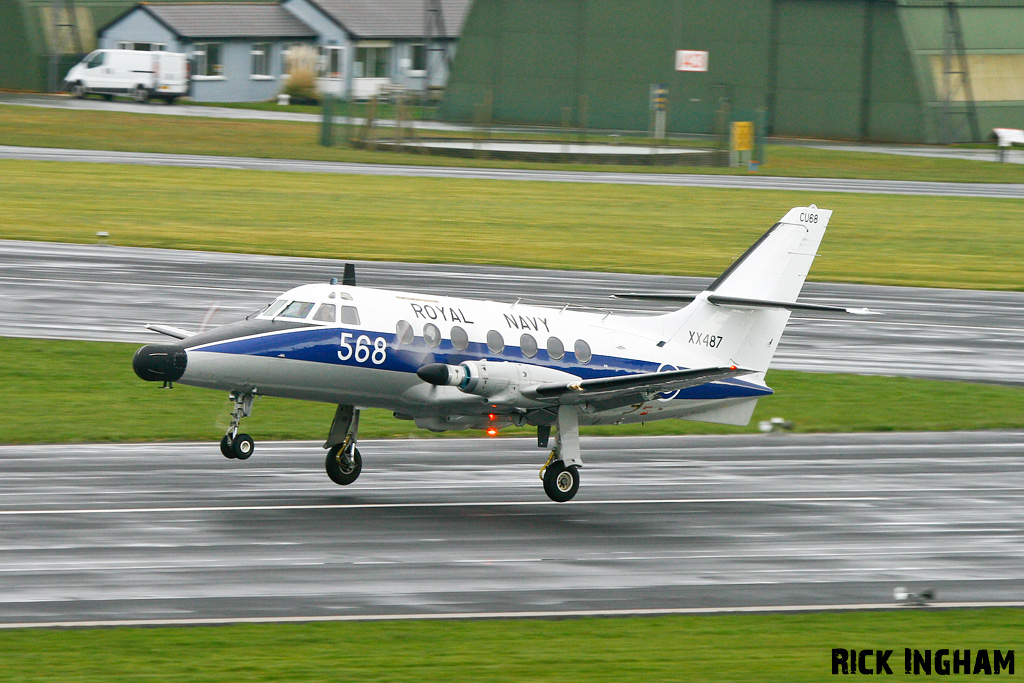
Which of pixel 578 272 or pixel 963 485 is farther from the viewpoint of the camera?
pixel 578 272

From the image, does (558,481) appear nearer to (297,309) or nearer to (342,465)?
(342,465)

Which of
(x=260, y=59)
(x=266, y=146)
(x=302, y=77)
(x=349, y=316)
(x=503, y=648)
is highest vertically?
(x=260, y=59)

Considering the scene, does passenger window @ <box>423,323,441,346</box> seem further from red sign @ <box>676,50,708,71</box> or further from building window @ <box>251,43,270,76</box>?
building window @ <box>251,43,270,76</box>

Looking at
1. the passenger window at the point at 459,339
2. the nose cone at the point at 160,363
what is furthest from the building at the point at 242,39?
the nose cone at the point at 160,363

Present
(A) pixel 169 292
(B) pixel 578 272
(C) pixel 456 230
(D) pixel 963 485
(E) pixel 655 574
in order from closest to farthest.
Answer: (E) pixel 655 574
(D) pixel 963 485
(A) pixel 169 292
(B) pixel 578 272
(C) pixel 456 230

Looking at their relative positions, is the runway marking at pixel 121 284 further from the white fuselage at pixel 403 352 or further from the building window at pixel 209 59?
the building window at pixel 209 59

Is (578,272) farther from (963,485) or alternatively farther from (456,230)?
(963,485)

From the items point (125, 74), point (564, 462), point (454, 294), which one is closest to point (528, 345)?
point (564, 462)

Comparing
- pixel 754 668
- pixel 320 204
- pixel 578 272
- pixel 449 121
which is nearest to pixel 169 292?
pixel 578 272

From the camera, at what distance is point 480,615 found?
1600 cm

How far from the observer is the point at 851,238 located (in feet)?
180

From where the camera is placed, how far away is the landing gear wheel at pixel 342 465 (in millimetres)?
21984

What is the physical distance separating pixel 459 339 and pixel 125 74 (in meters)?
83.1

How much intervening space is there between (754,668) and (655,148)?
65.3m
